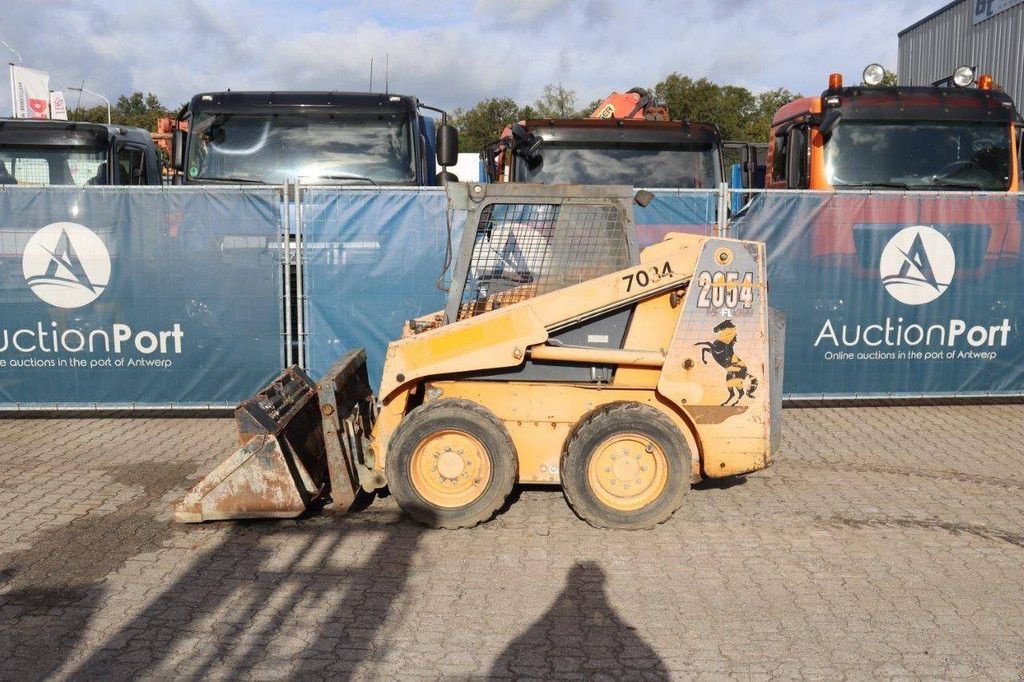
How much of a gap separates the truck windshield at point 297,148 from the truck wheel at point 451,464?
14.6 feet

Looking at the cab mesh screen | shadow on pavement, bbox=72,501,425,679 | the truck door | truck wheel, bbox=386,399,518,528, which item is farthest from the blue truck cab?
shadow on pavement, bbox=72,501,425,679

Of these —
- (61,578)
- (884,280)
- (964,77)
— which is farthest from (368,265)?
(964,77)

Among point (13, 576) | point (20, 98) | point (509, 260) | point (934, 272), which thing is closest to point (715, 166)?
point (934, 272)

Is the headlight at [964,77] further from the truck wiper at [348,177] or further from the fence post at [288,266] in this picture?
the fence post at [288,266]

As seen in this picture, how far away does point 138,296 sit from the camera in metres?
8.72

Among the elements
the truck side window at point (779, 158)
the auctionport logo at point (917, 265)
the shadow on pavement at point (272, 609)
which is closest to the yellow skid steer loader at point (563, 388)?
the shadow on pavement at point (272, 609)

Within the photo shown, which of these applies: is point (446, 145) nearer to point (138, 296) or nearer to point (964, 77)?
point (138, 296)

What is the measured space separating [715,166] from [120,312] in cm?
635

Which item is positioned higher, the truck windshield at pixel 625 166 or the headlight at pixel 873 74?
the headlight at pixel 873 74

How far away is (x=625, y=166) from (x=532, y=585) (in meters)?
6.41

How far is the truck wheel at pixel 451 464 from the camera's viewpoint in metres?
5.97

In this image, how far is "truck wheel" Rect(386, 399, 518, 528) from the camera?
5.97 meters

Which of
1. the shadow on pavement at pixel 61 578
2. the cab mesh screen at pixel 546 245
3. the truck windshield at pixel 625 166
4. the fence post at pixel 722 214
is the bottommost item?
the shadow on pavement at pixel 61 578

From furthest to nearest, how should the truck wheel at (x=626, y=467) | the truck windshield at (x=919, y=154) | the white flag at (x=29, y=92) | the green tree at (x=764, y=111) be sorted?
the green tree at (x=764, y=111) → the white flag at (x=29, y=92) → the truck windshield at (x=919, y=154) → the truck wheel at (x=626, y=467)
